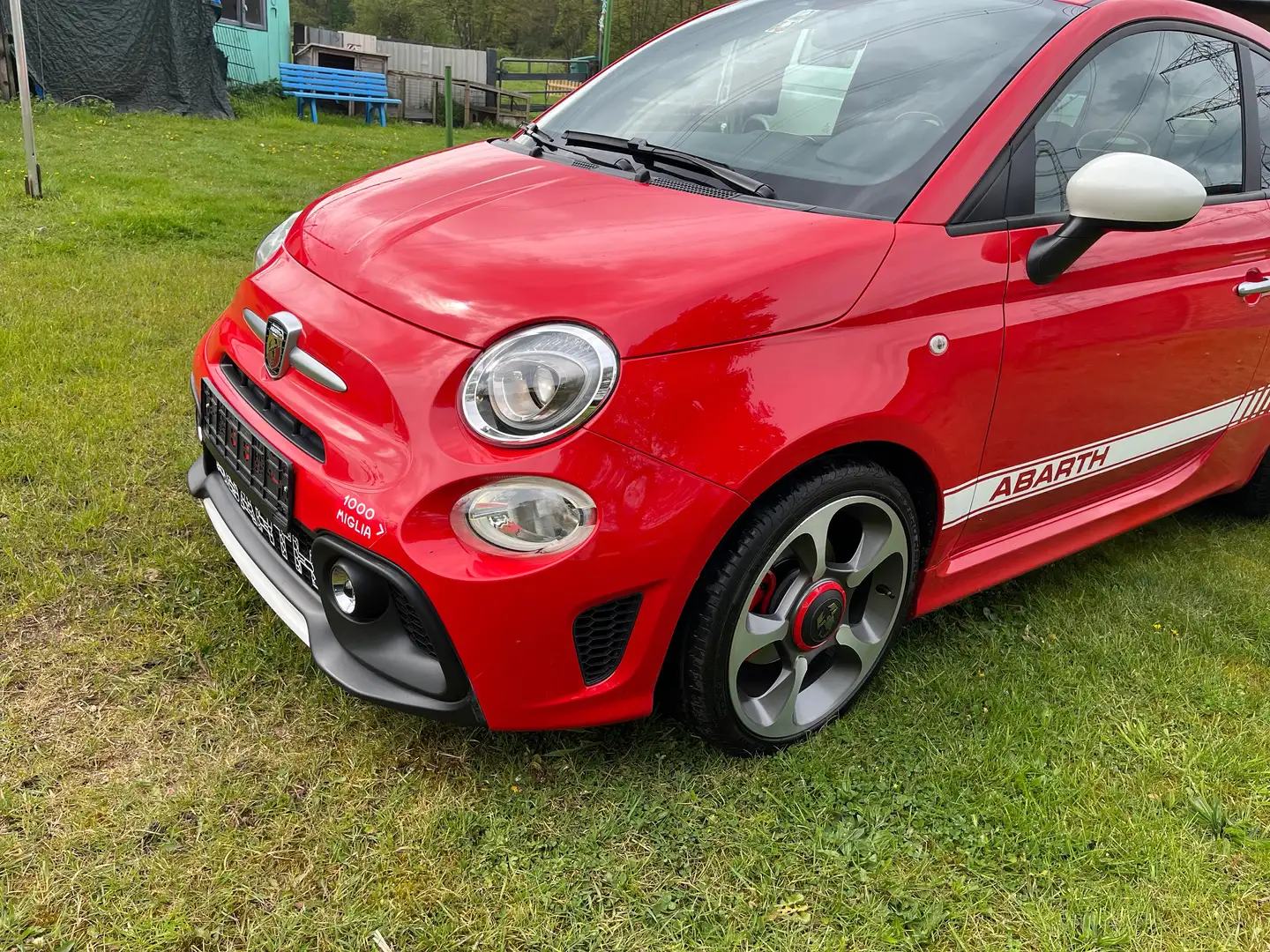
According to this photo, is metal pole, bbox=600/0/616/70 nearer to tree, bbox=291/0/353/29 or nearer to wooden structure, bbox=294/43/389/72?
wooden structure, bbox=294/43/389/72

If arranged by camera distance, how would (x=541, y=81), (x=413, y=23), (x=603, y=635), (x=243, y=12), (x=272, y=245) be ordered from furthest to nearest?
(x=413, y=23) → (x=541, y=81) → (x=243, y=12) → (x=272, y=245) → (x=603, y=635)

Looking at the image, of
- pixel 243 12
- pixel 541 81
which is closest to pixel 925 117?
pixel 243 12

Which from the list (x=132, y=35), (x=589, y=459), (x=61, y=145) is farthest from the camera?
(x=132, y=35)

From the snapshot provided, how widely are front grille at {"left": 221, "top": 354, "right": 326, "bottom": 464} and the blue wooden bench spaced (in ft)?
49.2

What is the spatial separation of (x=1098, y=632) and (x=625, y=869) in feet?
5.41

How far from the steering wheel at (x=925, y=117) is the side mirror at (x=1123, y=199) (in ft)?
1.02

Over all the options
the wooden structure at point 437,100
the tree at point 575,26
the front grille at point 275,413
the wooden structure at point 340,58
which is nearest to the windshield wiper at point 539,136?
the front grille at point 275,413

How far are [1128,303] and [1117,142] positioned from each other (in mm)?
461

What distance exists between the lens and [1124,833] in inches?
77.2

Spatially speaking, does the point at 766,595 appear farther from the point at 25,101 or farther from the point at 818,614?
the point at 25,101

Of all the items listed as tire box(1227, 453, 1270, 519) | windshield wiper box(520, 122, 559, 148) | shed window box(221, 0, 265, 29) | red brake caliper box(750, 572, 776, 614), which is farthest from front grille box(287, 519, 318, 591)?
shed window box(221, 0, 265, 29)

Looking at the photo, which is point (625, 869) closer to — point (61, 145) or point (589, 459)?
point (589, 459)

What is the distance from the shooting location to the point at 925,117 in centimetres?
209

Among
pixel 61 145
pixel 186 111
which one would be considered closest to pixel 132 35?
pixel 186 111
